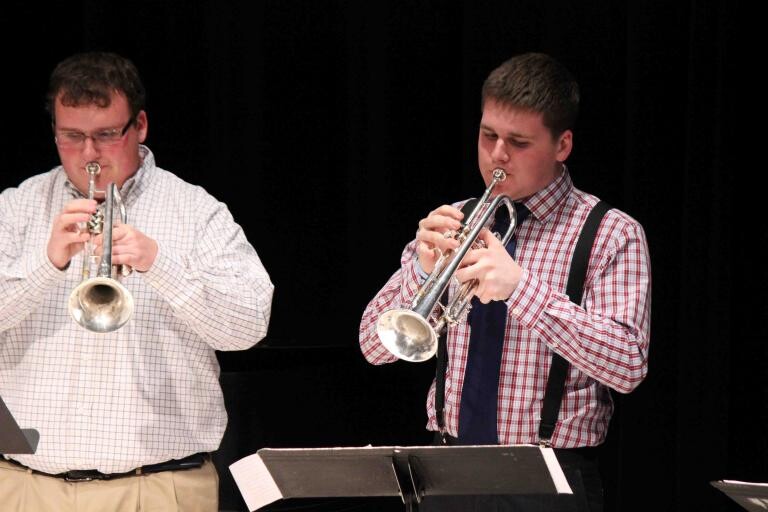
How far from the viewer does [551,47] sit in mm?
3971

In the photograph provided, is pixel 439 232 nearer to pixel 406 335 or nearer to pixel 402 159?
pixel 406 335

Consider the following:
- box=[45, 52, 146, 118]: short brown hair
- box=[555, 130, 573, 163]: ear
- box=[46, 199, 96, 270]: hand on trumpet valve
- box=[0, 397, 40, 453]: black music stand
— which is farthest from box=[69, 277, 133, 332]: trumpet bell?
box=[555, 130, 573, 163]: ear

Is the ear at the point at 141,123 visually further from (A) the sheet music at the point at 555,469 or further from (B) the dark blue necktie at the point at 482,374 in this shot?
(A) the sheet music at the point at 555,469

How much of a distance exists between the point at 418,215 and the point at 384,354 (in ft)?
4.72

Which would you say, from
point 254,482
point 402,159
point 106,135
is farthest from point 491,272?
point 402,159

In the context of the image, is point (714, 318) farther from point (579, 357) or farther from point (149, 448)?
point (149, 448)

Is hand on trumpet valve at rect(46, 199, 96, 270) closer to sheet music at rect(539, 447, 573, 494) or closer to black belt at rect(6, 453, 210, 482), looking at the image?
black belt at rect(6, 453, 210, 482)

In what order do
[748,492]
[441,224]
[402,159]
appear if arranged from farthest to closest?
Result: 1. [402,159]
2. [441,224]
3. [748,492]

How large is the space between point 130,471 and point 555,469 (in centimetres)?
109

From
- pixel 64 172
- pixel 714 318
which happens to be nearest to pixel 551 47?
pixel 714 318

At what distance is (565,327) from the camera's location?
2660mm

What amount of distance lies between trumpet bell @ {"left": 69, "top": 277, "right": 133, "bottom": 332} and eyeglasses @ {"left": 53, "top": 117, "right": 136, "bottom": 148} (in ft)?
1.45

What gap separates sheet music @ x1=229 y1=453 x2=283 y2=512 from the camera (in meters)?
2.49

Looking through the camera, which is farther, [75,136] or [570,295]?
[75,136]
